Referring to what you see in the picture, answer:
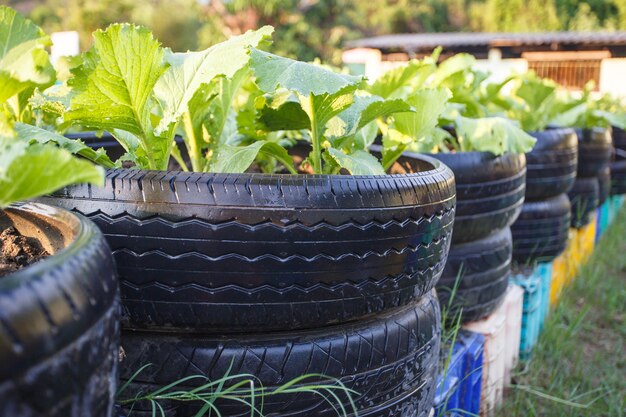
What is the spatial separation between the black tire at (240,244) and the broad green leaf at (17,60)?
21 cm

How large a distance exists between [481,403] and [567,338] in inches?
35.7

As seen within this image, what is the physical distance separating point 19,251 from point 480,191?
1491 millimetres

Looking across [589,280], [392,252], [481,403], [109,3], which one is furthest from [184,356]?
[109,3]

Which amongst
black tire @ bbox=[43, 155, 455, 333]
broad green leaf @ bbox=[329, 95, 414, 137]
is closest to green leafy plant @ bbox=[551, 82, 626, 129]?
broad green leaf @ bbox=[329, 95, 414, 137]

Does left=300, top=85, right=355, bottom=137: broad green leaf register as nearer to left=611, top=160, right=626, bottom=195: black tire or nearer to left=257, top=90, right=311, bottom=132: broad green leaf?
left=257, top=90, right=311, bottom=132: broad green leaf

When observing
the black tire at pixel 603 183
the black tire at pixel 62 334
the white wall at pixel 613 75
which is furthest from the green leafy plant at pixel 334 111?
the white wall at pixel 613 75

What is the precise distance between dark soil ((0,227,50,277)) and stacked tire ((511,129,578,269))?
239 cm

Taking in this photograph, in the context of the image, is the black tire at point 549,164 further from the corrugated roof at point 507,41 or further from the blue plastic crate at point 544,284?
the corrugated roof at point 507,41

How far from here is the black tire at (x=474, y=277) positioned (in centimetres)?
209

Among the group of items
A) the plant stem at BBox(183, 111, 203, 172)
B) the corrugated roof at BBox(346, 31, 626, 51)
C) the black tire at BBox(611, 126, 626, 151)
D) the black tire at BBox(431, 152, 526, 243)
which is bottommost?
the corrugated roof at BBox(346, 31, 626, 51)

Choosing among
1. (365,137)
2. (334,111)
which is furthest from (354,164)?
(365,137)

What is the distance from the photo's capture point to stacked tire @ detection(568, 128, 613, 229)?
392cm

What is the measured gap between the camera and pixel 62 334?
621 mm

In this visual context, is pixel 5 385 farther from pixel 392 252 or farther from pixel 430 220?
pixel 430 220
